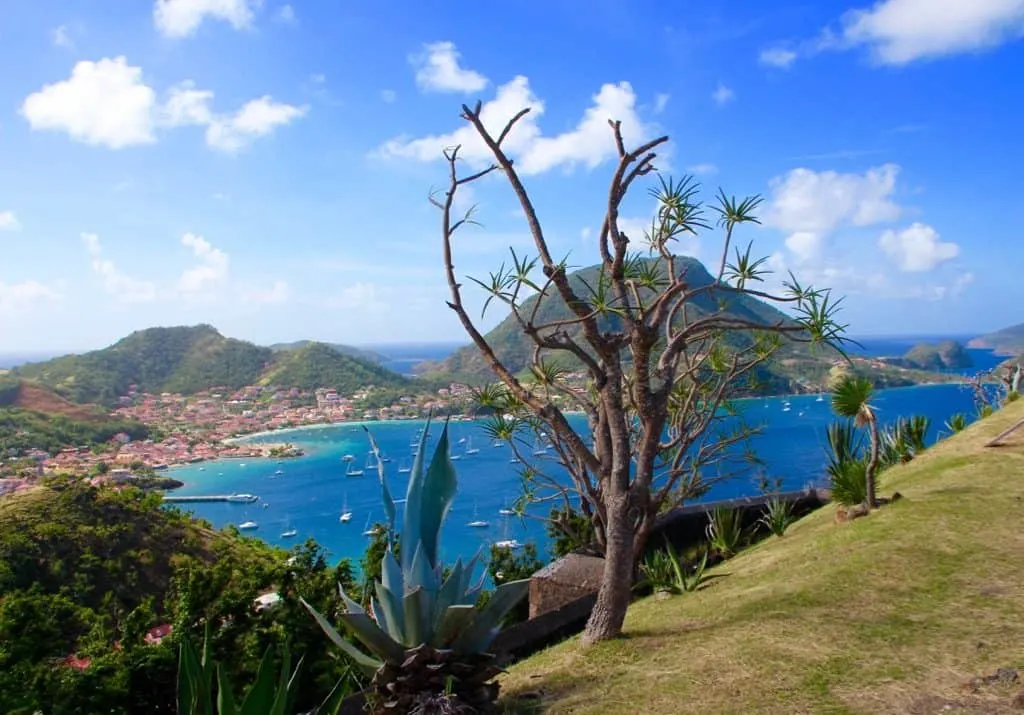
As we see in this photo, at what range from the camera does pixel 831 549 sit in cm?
620

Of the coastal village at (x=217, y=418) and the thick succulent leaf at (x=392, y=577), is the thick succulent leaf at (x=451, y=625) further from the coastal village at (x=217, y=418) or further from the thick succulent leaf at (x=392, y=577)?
the coastal village at (x=217, y=418)

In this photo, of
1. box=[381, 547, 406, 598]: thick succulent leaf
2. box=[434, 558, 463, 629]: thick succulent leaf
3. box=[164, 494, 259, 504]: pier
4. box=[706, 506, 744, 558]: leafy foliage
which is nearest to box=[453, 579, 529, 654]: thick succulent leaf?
box=[434, 558, 463, 629]: thick succulent leaf

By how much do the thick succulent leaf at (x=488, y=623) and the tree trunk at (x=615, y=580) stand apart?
4.40 ft

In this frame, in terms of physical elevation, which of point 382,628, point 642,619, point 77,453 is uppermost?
point 382,628

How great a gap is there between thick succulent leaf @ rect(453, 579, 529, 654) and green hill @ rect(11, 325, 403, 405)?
3462 inches

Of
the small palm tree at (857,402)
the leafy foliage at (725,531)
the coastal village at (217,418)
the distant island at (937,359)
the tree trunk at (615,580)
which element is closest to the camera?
the tree trunk at (615,580)

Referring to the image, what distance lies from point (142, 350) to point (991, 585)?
105m

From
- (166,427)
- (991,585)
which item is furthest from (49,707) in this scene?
(166,427)

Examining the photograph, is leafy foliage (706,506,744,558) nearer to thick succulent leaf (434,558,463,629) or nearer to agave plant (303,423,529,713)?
agave plant (303,423,529,713)

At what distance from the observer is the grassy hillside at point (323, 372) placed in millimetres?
99875

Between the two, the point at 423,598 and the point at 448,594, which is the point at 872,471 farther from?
the point at 423,598

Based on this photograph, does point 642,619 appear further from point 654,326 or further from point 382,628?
point 382,628

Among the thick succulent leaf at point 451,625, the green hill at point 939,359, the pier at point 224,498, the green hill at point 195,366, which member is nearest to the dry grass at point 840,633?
the thick succulent leaf at point 451,625

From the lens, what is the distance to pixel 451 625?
3.42 meters
